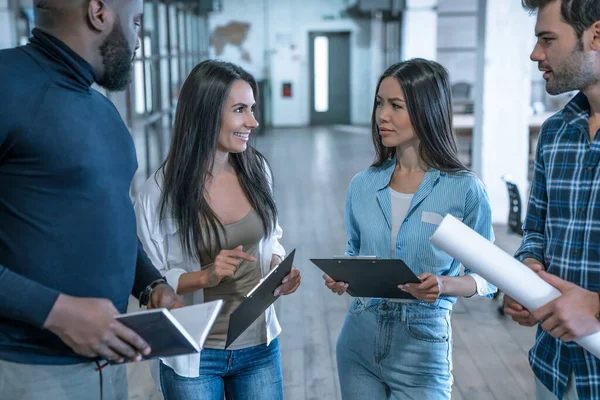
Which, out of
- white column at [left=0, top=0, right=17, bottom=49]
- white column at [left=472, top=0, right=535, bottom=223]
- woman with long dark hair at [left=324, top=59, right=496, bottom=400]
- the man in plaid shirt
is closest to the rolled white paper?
the man in plaid shirt

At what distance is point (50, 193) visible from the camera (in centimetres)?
135

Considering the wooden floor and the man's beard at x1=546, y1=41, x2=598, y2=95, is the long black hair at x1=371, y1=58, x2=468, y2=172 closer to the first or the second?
the man's beard at x1=546, y1=41, x2=598, y2=95

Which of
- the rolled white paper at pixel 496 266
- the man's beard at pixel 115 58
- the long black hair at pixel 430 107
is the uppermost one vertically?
the man's beard at pixel 115 58

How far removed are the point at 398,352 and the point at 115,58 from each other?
1.10 metres

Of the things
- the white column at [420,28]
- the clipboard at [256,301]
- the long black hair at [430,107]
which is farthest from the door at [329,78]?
the clipboard at [256,301]

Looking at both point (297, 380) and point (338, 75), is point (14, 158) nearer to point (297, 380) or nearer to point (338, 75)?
point (297, 380)

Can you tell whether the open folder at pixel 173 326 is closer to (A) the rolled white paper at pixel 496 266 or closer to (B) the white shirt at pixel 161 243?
(A) the rolled white paper at pixel 496 266

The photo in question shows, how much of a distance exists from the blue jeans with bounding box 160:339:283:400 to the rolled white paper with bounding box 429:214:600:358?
30.9 inches

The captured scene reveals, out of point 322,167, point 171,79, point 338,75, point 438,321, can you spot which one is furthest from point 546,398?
point 338,75

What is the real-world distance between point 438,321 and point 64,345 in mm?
1040

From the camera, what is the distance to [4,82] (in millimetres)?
1296

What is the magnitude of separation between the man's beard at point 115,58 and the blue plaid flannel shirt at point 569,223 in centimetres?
105

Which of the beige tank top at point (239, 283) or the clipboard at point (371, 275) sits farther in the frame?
the beige tank top at point (239, 283)

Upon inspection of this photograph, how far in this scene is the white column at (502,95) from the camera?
666 centimetres
